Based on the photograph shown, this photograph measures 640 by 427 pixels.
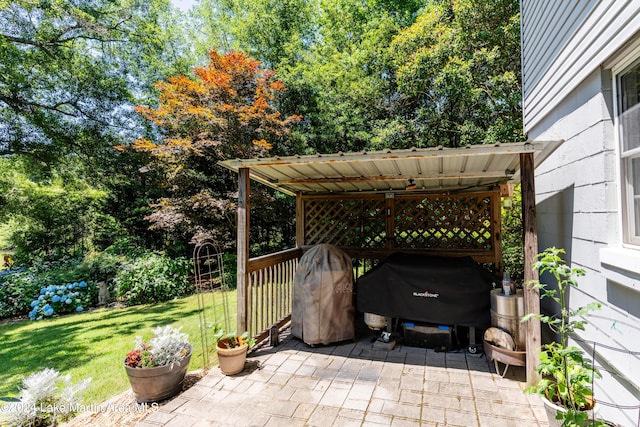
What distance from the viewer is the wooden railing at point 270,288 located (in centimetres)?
374

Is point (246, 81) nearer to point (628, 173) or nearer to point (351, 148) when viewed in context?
point (351, 148)

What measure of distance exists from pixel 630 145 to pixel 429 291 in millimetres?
2146

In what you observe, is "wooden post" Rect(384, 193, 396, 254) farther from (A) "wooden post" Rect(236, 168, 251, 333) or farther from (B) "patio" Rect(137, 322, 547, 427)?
(A) "wooden post" Rect(236, 168, 251, 333)

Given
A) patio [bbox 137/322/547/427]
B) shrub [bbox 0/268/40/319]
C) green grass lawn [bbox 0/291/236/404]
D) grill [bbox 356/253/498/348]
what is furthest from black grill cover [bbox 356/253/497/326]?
shrub [bbox 0/268/40/319]

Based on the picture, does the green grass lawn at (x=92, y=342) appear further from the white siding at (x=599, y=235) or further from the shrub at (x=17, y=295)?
the white siding at (x=599, y=235)

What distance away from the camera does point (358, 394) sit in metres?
2.76

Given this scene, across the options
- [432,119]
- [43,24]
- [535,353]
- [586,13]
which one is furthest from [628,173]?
[43,24]

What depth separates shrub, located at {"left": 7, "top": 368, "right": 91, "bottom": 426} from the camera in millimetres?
2244

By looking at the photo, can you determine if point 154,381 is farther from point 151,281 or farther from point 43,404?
point 151,281

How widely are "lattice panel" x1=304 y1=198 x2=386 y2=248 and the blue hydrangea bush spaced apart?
17.2 ft

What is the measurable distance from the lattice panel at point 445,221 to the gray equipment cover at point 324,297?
1.66 m

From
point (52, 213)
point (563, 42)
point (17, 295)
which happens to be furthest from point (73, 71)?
point (563, 42)

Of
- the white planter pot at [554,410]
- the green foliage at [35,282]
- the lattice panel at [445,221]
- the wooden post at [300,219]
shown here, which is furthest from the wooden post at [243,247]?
the green foliage at [35,282]

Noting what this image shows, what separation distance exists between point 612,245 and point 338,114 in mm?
9208
